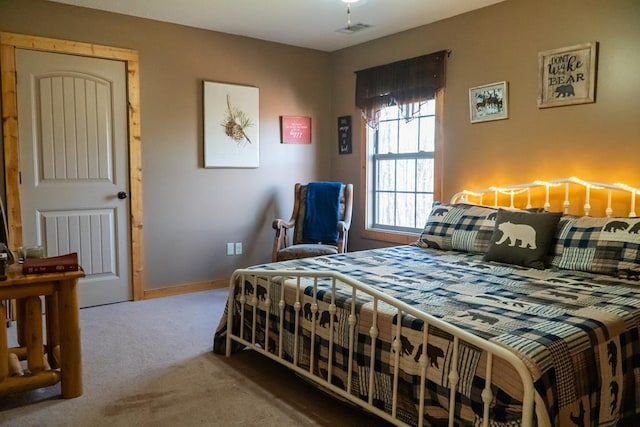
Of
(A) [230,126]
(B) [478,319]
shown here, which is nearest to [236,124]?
(A) [230,126]

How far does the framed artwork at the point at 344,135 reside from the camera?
499cm

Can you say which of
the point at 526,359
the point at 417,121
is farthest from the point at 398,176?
the point at 526,359

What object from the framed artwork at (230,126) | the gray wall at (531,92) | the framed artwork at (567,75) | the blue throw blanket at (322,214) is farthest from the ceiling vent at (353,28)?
the framed artwork at (567,75)

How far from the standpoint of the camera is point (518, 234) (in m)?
2.92

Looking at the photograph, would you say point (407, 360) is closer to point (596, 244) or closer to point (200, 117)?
point (596, 244)

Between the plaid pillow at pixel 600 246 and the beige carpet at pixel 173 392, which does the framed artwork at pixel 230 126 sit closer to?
the beige carpet at pixel 173 392

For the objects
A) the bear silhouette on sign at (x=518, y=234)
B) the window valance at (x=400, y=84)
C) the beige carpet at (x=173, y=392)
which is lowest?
the beige carpet at (x=173, y=392)

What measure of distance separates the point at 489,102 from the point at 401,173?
1113 mm

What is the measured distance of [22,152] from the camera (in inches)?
142

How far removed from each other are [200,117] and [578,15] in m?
2.96

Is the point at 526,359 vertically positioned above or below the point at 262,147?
below

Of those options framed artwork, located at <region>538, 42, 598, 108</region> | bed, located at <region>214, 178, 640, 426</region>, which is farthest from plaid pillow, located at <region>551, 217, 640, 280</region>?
framed artwork, located at <region>538, 42, 598, 108</region>

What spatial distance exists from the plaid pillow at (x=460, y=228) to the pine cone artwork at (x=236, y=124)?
6.28ft

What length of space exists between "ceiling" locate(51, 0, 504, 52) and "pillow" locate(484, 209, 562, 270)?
1681 mm
